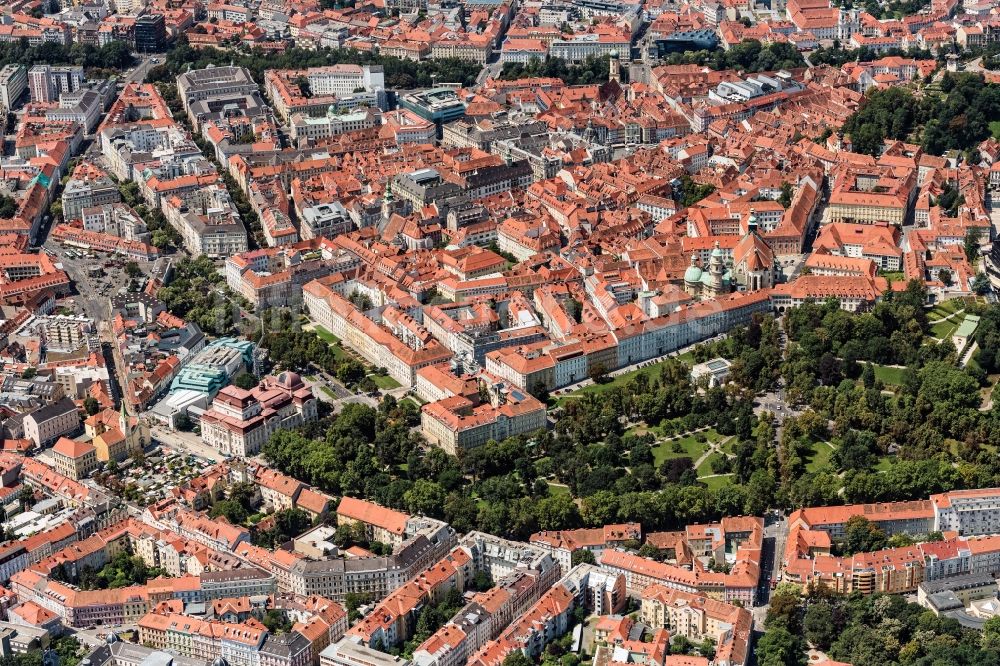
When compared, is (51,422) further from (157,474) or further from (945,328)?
(945,328)

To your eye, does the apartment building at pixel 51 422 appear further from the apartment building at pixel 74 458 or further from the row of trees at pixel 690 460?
the row of trees at pixel 690 460

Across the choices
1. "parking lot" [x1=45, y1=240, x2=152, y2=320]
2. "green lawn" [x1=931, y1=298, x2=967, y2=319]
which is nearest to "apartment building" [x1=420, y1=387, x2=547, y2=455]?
"parking lot" [x1=45, y1=240, x2=152, y2=320]

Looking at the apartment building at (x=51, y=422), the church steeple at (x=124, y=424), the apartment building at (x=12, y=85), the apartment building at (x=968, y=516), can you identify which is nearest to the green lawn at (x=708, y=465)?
the apartment building at (x=968, y=516)

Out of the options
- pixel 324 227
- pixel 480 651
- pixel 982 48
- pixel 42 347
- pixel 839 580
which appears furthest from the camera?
pixel 982 48

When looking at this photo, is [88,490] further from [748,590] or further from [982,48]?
[982,48]

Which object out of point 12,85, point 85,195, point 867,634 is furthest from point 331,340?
point 12,85

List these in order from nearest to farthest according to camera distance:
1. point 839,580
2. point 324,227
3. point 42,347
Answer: point 839,580
point 42,347
point 324,227

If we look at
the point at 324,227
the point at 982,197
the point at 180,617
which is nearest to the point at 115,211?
the point at 324,227
